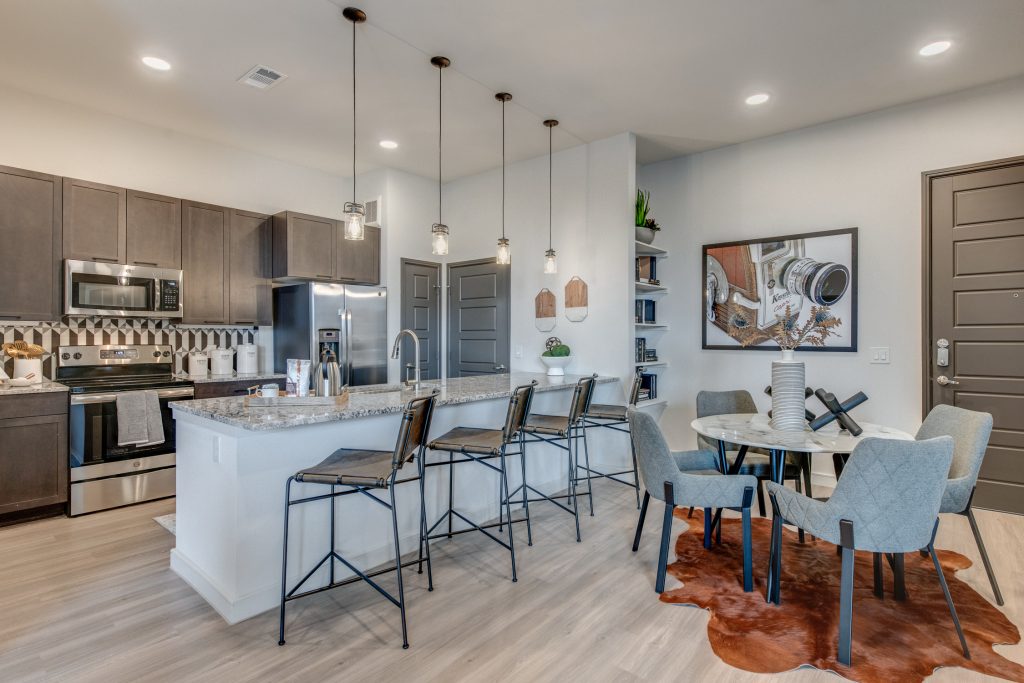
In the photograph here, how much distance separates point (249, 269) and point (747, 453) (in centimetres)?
442

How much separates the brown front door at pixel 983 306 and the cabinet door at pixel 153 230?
19.2ft

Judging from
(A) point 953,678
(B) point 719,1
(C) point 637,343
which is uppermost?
(B) point 719,1

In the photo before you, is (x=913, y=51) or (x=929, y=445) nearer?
Answer: (x=929, y=445)

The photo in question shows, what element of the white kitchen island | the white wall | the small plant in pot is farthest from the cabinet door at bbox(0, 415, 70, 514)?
the white wall

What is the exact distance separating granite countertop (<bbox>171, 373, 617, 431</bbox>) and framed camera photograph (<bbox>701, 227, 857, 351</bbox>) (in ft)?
6.84

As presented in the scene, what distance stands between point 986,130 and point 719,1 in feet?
8.13

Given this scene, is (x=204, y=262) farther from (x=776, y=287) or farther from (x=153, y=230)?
(x=776, y=287)

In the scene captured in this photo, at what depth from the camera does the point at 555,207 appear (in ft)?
16.5

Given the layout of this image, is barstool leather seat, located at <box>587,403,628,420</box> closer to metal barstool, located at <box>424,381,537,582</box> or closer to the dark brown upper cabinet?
metal barstool, located at <box>424,381,537,582</box>

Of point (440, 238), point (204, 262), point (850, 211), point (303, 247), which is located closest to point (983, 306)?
point (850, 211)

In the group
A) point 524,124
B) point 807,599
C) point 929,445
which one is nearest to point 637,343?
point 524,124

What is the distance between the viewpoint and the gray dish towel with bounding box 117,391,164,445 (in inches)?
148

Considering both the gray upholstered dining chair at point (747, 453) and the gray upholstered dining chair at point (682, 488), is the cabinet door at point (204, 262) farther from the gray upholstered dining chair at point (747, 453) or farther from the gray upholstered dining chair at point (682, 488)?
the gray upholstered dining chair at point (747, 453)

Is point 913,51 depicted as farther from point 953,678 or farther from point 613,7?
point 953,678
